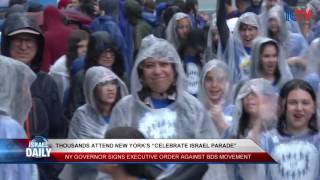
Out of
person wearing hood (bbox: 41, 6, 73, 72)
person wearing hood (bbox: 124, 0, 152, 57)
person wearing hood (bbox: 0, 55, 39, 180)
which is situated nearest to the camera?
person wearing hood (bbox: 0, 55, 39, 180)

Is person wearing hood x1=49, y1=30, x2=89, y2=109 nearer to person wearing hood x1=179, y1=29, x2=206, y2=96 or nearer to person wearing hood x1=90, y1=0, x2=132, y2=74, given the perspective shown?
person wearing hood x1=90, y1=0, x2=132, y2=74

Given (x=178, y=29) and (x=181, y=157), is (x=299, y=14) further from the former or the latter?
(x=181, y=157)

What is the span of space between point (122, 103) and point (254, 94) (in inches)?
25.3

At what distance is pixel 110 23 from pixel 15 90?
9.42 feet

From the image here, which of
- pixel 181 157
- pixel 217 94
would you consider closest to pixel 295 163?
pixel 181 157

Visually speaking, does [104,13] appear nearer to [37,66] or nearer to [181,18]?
[181,18]

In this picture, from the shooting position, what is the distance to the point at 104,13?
739cm

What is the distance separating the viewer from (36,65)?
495cm

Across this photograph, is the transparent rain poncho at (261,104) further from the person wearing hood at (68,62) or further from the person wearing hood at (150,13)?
the person wearing hood at (150,13)

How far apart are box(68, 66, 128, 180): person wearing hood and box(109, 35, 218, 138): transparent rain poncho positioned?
7.9 inches

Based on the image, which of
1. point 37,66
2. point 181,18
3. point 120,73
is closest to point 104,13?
point 181,18

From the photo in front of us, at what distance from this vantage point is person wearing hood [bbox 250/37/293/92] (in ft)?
18.1

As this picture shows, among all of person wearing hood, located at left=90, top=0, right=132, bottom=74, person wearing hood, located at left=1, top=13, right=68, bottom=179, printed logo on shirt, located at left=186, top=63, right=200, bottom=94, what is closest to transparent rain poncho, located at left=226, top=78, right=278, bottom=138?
printed logo on shirt, located at left=186, top=63, right=200, bottom=94

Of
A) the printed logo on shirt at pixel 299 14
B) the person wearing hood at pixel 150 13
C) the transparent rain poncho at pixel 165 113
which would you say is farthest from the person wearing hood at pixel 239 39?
the transparent rain poncho at pixel 165 113
